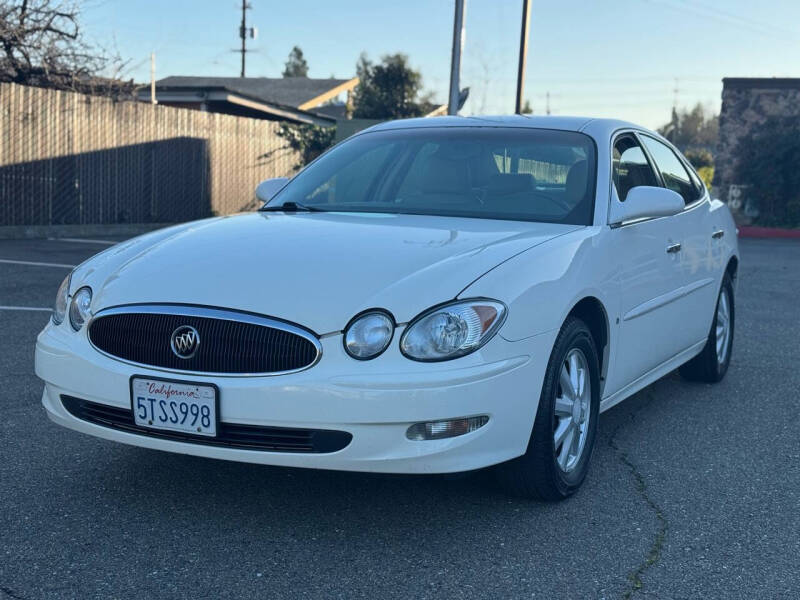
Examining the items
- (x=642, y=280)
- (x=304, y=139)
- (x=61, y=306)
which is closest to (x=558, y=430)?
(x=642, y=280)

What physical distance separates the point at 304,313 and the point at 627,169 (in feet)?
7.37

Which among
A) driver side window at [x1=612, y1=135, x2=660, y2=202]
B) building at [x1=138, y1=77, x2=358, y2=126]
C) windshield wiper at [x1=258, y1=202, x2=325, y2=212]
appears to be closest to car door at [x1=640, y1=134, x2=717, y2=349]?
driver side window at [x1=612, y1=135, x2=660, y2=202]

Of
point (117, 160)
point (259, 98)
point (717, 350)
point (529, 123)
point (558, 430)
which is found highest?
point (259, 98)

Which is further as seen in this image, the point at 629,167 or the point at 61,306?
the point at 629,167

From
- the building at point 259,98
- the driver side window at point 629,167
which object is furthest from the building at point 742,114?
the driver side window at point 629,167

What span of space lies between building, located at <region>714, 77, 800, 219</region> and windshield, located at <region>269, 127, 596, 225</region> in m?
22.1

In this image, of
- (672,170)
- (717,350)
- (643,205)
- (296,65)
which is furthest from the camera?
(296,65)

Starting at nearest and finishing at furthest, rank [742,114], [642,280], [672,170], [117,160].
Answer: [642,280] < [672,170] < [117,160] < [742,114]

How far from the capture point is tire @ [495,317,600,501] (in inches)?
137

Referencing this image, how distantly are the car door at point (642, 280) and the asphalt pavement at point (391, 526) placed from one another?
0.43 metres

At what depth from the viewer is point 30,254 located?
12.0 metres

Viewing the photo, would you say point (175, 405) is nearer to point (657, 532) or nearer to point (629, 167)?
point (657, 532)

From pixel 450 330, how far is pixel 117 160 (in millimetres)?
14422

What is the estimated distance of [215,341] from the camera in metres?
3.21
